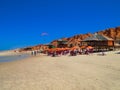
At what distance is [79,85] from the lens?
7.20 metres

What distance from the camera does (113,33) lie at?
300 feet

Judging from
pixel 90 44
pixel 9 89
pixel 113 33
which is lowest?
pixel 9 89

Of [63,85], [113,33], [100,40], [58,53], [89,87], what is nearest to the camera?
[89,87]

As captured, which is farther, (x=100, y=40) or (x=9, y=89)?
(x=100, y=40)

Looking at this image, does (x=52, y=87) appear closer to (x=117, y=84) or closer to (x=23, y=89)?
(x=23, y=89)

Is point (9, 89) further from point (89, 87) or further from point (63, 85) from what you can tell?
point (89, 87)

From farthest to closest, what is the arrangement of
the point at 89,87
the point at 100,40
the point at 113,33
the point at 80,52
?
the point at 113,33 → the point at 100,40 → the point at 80,52 → the point at 89,87

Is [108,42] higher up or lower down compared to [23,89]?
higher up

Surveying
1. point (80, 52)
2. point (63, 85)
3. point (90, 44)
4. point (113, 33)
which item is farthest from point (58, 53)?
point (113, 33)

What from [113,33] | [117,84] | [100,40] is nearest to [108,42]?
[100,40]

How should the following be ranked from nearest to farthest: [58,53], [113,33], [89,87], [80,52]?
[89,87]
[80,52]
[58,53]
[113,33]

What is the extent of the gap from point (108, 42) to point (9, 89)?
106 feet

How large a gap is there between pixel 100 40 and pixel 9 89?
3092cm

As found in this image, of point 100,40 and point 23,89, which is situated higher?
point 100,40
